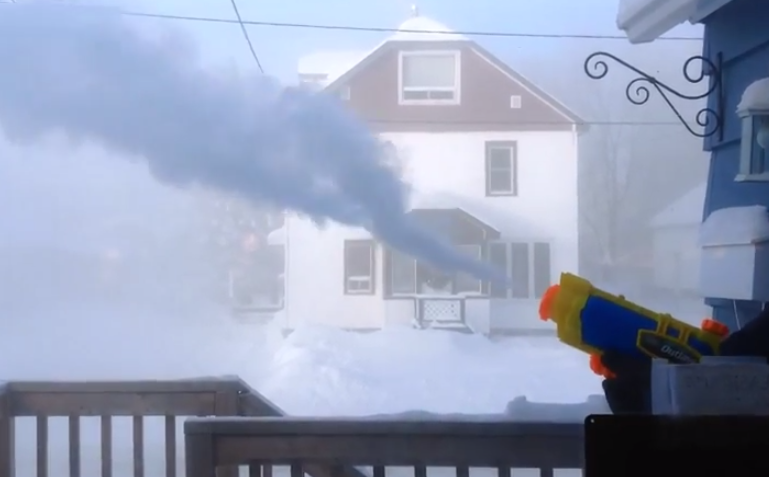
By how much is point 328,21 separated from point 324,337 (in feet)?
2.76

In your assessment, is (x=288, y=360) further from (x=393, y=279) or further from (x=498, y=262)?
(x=498, y=262)

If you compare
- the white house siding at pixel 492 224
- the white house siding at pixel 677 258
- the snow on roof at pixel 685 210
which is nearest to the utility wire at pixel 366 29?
the white house siding at pixel 492 224

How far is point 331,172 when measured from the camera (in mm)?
1988

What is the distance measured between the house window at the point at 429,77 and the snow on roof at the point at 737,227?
72 cm

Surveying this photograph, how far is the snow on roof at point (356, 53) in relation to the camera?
1.99m

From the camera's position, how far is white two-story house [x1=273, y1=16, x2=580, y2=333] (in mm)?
2004

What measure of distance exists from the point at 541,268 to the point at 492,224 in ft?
0.58

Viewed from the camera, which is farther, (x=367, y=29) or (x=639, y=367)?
(x=367, y=29)

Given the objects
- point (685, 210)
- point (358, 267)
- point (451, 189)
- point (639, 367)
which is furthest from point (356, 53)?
point (639, 367)

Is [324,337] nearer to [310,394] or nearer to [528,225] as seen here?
[310,394]

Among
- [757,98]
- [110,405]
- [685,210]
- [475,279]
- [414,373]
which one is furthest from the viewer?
[414,373]

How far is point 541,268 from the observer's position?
2.03m

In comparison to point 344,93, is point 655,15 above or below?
above

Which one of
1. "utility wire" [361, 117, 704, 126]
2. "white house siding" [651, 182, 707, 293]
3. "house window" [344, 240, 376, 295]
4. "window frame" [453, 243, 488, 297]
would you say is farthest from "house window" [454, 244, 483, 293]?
"white house siding" [651, 182, 707, 293]
